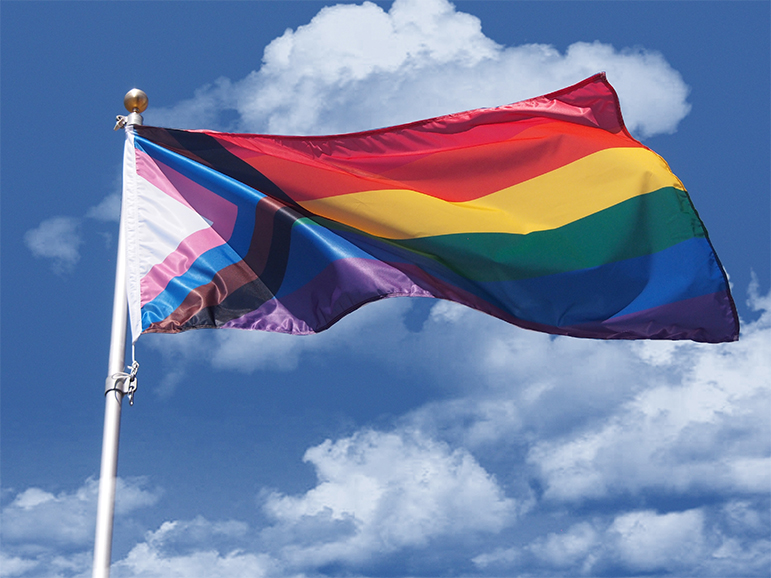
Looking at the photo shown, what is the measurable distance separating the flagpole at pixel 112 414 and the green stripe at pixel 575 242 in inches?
133

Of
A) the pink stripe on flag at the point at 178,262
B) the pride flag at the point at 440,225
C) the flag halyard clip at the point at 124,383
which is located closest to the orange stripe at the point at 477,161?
the pride flag at the point at 440,225

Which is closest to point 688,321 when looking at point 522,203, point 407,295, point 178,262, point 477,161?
point 522,203

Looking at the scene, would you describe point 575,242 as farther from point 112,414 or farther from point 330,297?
point 112,414

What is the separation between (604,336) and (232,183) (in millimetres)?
5751

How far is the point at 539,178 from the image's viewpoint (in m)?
13.7

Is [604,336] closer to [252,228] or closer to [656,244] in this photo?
[656,244]

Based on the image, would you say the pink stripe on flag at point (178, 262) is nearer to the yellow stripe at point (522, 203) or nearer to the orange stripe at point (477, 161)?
the yellow stripe at point (522, 203)

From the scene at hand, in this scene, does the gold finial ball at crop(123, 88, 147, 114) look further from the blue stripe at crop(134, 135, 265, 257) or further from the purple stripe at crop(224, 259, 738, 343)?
the purple stripe at crop(224, 259, 738, 343)

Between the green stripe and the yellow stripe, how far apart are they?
129mm

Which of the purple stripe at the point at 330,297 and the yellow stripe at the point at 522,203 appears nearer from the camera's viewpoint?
the purple stripe at the point at 330,297

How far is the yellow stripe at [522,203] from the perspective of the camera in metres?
12.8

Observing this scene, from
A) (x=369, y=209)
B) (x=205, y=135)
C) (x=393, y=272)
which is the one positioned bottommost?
(x=393, y=272)

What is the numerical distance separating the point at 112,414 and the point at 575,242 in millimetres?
7101

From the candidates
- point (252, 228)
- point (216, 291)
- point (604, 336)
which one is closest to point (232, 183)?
point (252, 228)
